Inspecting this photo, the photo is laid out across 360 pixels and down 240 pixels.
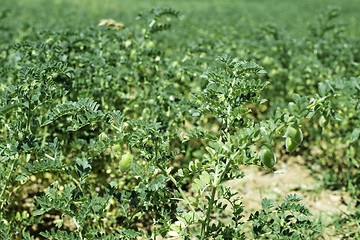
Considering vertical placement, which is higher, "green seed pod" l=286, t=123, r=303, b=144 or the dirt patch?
"green seed pod" l=286, t=123, r=303, b=144

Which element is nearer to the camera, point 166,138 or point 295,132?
point 295,132

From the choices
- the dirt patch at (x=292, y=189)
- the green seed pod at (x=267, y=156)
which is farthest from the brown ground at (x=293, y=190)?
the green seed pod at (x=267, y=156)

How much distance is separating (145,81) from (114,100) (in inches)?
13.0

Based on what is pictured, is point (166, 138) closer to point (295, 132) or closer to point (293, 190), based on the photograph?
point (295, 132)

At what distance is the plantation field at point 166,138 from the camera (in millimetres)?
1496

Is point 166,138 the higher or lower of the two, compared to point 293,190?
higher

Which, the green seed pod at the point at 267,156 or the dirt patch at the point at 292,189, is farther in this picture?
the dirt patch at the point at 292,189

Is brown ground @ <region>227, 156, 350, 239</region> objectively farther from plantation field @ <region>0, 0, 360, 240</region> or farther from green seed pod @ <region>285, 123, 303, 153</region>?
green seed pod @ <region>285, 123, 303, 153</region>

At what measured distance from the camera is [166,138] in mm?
1631

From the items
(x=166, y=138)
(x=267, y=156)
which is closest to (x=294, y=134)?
(x=267, y=156)

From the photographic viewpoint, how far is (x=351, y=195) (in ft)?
8.86

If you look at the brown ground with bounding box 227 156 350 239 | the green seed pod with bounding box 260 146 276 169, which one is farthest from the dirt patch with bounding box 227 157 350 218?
the green seed pod with bounding box 260 146 276 169

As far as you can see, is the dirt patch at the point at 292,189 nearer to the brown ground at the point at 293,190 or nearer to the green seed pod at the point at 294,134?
the brown ground at the point at 293,190

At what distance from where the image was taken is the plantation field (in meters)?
1.50
